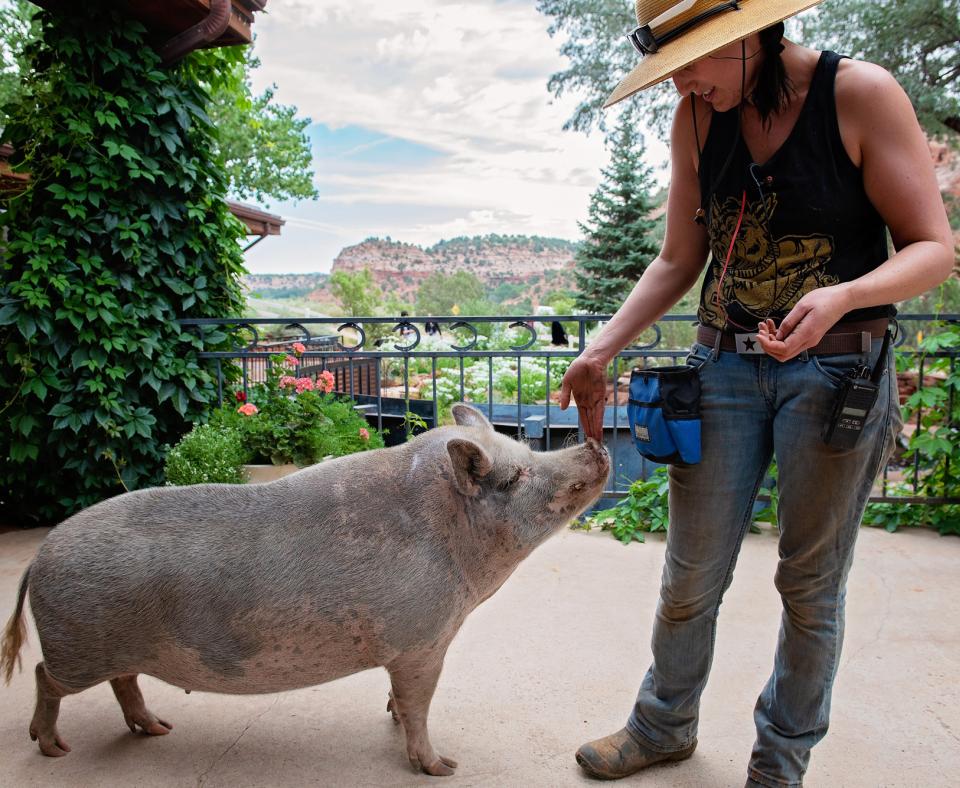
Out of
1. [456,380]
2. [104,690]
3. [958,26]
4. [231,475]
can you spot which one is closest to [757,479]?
[104,690]

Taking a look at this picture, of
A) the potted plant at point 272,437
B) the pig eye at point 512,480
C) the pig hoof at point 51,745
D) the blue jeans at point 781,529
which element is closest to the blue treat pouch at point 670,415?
the blue jeans at point 781,529

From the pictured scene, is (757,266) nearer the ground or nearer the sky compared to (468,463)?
nearer the sky

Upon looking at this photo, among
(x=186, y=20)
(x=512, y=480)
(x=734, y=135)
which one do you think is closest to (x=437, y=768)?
(x=512, y=480)

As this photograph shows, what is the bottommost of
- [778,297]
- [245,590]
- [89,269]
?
[245,590]

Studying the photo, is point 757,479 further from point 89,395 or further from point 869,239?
point 89,395

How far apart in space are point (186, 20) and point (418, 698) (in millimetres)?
4246

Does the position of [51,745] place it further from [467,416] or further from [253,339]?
[253,339]

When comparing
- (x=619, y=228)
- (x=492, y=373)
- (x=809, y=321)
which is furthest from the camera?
(x=619, y=228)

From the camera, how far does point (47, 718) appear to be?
2.24 meters

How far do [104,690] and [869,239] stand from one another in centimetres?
275

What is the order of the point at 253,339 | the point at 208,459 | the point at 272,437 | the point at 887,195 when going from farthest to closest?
the point at 253,339 < the point at 272,437 < the point at 208,459 < the point at 887,195

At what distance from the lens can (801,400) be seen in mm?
1801

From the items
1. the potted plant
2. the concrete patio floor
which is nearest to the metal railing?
the potted plant

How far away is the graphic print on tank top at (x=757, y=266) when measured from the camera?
1.77m
